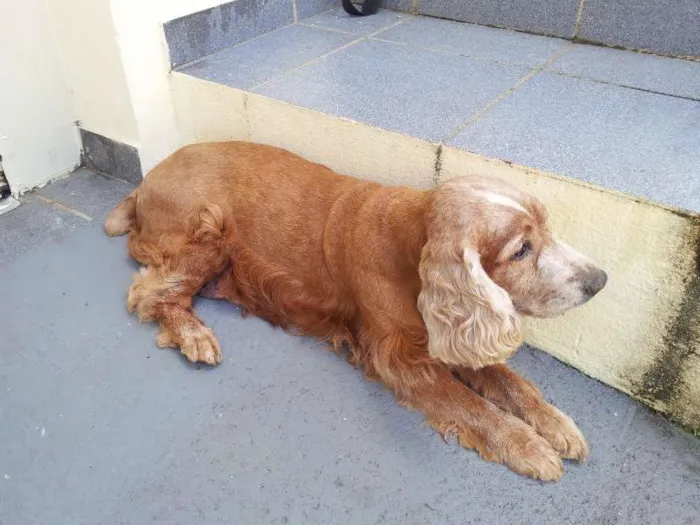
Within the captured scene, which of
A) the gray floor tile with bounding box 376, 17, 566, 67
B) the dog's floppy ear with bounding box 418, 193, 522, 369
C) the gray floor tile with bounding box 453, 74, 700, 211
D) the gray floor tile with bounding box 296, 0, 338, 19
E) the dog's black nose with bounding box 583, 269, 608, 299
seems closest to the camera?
the dog's floppy ear with bounding box 418, 193, 522, 369

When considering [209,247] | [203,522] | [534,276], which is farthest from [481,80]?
[203,522]

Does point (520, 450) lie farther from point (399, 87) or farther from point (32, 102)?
point (32, 102)

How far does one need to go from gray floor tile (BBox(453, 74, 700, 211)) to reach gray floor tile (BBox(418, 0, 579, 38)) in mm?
654

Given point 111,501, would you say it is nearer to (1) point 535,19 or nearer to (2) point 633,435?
(2) point 633,435

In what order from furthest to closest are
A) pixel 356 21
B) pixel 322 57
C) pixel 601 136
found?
1. pixel 356 21
2. pixel 322 57
3. pixel 601 136

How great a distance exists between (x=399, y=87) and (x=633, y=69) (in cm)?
113

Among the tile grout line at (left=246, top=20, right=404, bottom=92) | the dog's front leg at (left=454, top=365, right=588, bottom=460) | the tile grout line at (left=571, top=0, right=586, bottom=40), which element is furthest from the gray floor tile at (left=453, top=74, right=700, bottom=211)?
the tile grout line at (left=246, top=20, right=404, bottom=92)

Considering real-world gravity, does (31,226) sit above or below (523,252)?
below

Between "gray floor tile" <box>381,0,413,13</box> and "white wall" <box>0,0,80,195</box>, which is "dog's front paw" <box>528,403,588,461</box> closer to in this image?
"gray floor tile" <box>381,0,413,13</box>

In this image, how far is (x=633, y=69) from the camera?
291cm

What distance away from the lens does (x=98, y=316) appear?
2.54 metres

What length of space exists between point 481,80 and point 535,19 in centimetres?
80

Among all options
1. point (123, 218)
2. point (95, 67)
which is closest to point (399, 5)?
point (95, 67)

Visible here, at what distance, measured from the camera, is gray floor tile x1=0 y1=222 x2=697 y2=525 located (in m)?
1.86
